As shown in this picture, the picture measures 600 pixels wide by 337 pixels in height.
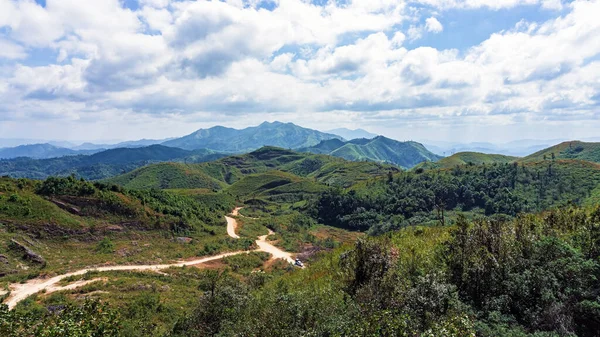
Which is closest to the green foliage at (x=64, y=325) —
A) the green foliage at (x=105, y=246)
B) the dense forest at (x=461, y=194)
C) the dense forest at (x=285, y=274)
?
the dense forest at (x=285, y=274)

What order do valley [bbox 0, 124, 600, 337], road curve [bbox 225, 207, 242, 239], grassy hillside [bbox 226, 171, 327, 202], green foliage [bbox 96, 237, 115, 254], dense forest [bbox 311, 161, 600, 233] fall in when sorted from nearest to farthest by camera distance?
1. valley [bbox 0, 124, 600, 337]
2. green foliage [bbox 96, 237, 115, 254]
3. road curve [bbox 225, 207, 242, 239]
4. dense forest [bbox 311, 161, 600, 233]
5. grassy hillside [bbox 226, 171, 327, 202]

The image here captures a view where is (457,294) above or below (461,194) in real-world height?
above

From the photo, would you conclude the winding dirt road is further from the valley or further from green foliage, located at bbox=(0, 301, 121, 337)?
green foliage, located at bbox=(0, 301, 121, 337)

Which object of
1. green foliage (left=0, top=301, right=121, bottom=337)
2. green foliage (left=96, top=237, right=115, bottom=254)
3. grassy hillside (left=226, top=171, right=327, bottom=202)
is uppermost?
green foliage (left=0, top=301, right=121, bottom=337)

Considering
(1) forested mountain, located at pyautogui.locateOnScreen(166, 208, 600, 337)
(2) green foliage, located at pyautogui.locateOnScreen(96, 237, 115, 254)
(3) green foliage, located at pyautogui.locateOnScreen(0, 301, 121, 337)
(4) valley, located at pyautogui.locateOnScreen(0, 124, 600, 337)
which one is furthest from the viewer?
(2) green foliage, located at pyautogui.locateOnScreen(96, 237, 115, 254)

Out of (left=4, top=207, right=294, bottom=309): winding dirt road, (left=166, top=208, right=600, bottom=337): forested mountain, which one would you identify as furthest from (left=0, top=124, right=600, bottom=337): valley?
(left=4, top=207, right=294, bottom=309): winding dirt road

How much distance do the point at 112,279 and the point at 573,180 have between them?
481ft

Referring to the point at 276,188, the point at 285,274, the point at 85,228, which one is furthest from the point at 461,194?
the point at 85,228

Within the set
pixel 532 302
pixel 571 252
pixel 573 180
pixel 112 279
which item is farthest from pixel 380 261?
pixel 573 180

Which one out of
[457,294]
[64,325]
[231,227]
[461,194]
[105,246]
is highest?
[64,325]

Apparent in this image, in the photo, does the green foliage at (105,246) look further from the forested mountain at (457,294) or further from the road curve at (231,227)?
the forested mountain at (457,294)

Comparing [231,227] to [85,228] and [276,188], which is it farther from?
[276,188]

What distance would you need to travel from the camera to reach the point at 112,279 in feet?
123

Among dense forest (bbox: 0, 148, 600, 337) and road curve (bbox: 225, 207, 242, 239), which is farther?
road curve (bbox: 225, 207, 242, 239)
